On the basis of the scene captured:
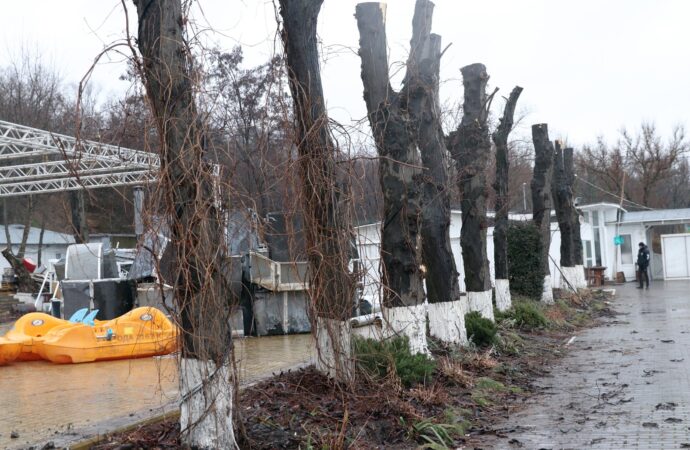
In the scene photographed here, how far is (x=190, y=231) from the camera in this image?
6.35 meters

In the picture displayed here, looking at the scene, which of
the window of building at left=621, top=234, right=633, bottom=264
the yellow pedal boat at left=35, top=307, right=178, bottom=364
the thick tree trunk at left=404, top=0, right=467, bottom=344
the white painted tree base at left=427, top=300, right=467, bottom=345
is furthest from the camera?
the window of building at left=621, top=234, right=633, bottom=264

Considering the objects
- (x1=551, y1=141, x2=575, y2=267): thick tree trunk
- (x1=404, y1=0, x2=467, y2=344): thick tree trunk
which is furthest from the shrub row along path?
(x1=551, y1=141, x2=575, y2=267): thick tree trunk

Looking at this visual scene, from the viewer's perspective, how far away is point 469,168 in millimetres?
15961

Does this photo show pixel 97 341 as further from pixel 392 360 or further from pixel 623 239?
pixel 623 239

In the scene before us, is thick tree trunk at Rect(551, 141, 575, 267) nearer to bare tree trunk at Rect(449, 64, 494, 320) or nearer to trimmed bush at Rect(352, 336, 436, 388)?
bare tree trunk at Rect(449, 64, 494, 320)

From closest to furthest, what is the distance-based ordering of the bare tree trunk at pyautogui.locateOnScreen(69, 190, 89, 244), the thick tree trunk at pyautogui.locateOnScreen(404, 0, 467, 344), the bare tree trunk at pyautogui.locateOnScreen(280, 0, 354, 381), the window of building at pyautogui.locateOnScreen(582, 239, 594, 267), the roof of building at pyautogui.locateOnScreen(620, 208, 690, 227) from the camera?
the bare tree trunk at pyautogui.locateOnScreen(280, 0, 354, 381) < the thick tree trunk at pyautogui.locateOnScreen(404, 0, 467, 344) < the bare tree trunk at pyautogui.locateOnScreen(69, 190, 89, 244) < the roof of building at pyautogui.locateOnScreen(620, 208, 690, 227) < the window of building at pyautogui.locateOnScreen(582, 239, 594, 267)

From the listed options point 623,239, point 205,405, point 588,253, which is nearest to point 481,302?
point 205,405

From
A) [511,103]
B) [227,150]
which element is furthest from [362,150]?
[511,103]

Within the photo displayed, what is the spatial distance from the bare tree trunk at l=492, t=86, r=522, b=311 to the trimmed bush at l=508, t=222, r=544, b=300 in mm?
2119

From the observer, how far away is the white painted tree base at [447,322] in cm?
1278

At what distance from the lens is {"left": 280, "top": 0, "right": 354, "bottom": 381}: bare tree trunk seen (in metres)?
8.23

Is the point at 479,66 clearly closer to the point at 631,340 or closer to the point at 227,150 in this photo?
the point at 631,340

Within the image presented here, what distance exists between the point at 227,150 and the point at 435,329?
6810 mm

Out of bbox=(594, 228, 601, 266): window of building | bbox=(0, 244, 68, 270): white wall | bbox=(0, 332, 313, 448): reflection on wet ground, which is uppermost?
bbox=(0, 244, 68, 270): white wall
